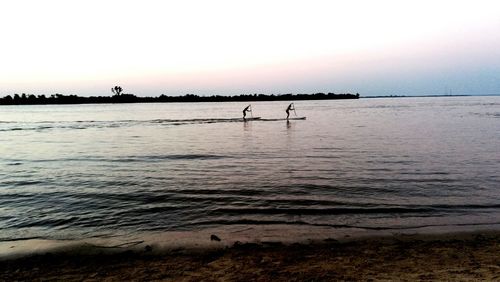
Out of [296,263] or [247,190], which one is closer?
[296,263]

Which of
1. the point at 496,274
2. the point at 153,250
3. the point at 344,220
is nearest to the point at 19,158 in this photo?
the point at 153,250

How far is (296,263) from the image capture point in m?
7.13

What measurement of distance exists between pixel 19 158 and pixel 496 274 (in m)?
26.1

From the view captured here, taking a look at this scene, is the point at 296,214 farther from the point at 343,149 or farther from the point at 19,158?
the point at 19,158

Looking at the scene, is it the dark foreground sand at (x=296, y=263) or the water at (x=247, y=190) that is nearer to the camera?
the dark foreground sand at (x=296, y=263)

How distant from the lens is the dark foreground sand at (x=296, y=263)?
645 cm

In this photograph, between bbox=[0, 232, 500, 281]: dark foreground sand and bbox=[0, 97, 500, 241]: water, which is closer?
bbox=[0, 232, 500, 281]: dark foreground sand

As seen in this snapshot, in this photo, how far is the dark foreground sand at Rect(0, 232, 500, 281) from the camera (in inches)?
254

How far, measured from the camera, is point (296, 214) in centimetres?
A: 1102

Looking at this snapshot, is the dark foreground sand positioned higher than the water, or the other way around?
the dark foreground sand

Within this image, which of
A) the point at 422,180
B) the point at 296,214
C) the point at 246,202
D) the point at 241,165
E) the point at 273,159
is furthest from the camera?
the point at 273,159

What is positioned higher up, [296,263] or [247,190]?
[296,263]

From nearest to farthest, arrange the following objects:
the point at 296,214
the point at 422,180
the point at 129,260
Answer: the point at 129,260
the point at 296,214
the point at 422,180

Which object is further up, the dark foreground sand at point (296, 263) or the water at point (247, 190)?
the dark foreground sand at point (296, 263)
